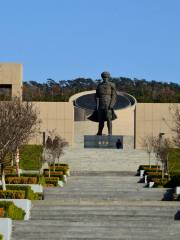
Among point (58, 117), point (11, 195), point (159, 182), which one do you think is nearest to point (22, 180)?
point (11, 195)

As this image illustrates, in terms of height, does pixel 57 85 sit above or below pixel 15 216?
above

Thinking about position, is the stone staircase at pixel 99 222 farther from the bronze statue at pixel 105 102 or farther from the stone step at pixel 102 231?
the bronze statue at pixel 105 102

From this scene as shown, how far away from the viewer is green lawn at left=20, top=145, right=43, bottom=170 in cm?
4356

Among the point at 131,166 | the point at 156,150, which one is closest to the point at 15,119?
the point at 156,150

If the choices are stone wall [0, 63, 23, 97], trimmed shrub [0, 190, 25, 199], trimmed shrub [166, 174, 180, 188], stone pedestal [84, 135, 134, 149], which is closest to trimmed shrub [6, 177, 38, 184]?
trimmed shrub [166, 174, 180, 188]

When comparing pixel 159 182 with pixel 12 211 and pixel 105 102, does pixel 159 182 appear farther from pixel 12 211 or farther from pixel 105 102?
pixel 105 102

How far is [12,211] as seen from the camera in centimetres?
1702

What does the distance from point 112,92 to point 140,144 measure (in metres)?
9.46

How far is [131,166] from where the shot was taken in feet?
136

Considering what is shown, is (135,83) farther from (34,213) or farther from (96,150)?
(34,213)

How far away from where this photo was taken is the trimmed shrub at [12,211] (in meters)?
16.6

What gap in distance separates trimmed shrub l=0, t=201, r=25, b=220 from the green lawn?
24742 millimetres

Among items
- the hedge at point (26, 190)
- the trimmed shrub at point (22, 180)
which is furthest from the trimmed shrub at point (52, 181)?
the hedge at point (26, 190)

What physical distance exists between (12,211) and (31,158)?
28982 mm
